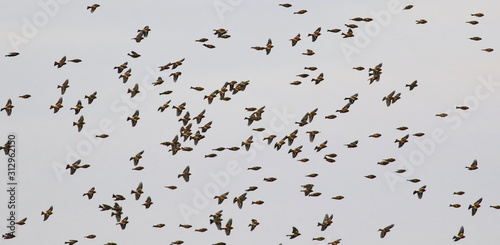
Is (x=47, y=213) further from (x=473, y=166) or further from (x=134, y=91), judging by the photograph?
(x=473, y=166)

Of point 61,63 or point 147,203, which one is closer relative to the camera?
point 61,63

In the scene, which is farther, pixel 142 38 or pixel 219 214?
pixel 219 214

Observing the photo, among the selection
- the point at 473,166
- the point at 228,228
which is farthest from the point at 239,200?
the point at 473,166

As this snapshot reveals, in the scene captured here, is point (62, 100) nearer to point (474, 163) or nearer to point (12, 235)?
point (12, 235)

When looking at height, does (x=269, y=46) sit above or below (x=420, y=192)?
above

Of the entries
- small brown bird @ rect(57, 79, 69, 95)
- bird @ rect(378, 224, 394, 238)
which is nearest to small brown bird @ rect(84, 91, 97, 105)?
small brown bird @ rect(57, 79, 69, 95)

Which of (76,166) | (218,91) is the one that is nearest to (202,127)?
(218,91)

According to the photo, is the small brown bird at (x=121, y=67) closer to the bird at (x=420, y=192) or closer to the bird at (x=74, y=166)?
the bird at (x=74, y=166)

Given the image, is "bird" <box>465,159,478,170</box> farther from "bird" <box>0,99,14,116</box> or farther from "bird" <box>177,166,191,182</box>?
→ "bird" <box>0,99,14,116</box>

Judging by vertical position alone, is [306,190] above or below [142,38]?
below

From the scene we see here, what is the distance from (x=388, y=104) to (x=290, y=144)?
32.5 ft

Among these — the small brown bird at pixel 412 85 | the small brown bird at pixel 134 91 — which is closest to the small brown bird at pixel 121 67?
the small brown bird at pixel 134 91

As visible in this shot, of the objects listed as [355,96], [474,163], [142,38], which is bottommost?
[474,163]

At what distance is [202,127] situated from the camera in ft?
419
